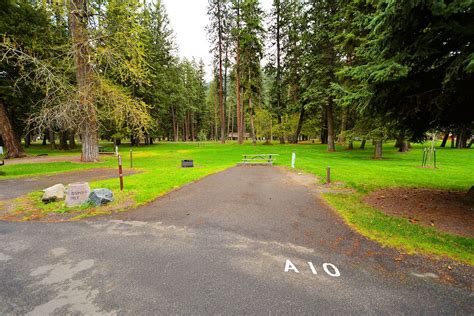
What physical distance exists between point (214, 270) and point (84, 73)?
1726 centimetres

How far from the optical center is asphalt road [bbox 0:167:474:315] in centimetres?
261

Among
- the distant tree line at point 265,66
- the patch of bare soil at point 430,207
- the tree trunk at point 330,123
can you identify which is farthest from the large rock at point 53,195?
the tree trunk at point 330,123

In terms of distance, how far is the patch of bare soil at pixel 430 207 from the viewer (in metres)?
4.97

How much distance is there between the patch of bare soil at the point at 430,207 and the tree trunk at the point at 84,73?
1575cm

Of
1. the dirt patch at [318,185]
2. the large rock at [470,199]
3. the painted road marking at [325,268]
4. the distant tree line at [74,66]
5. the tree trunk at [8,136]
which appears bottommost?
the painted road marking at [325,268]

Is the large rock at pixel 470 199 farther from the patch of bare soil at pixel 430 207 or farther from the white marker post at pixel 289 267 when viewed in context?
the white marker post at pixel 289 267

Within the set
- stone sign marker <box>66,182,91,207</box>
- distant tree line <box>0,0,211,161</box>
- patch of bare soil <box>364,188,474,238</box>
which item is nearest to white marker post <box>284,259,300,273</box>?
patch of bare soil <box>364,188,474,238</box>

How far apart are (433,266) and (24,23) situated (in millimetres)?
29330

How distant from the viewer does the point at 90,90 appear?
14.7m

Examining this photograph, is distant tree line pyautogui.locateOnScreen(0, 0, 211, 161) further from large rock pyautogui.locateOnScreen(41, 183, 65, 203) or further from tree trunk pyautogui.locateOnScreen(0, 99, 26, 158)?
large rock pyautogui.locateOnScreen(41, 183, 65, 203)

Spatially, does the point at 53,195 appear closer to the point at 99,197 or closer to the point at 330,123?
the point at 99,197

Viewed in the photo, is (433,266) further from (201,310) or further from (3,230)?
(3,230)

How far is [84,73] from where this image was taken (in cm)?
1534

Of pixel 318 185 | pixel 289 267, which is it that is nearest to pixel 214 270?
pixel 289 267
